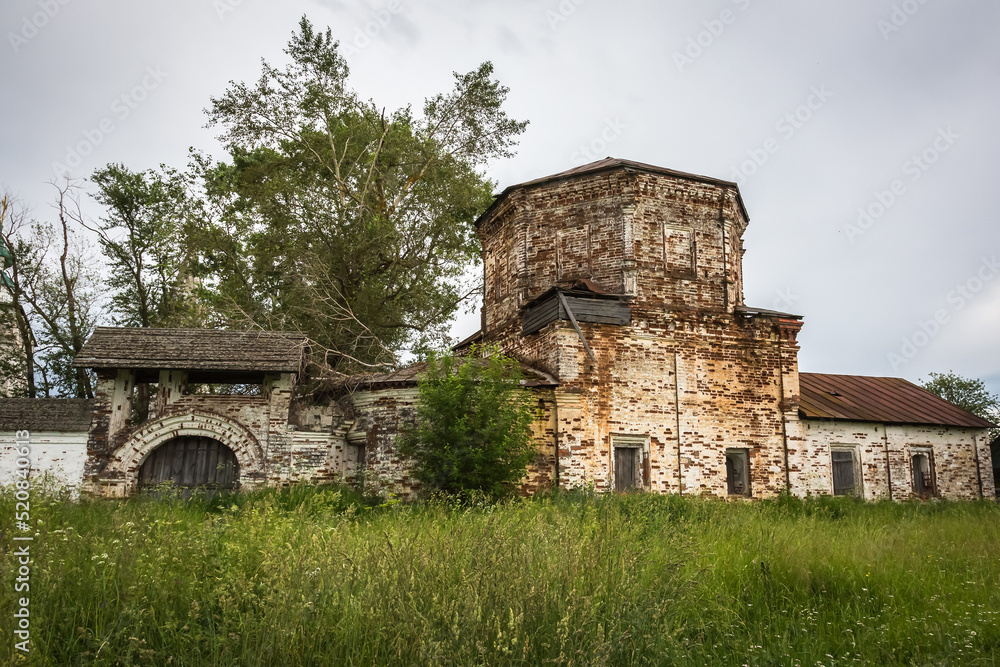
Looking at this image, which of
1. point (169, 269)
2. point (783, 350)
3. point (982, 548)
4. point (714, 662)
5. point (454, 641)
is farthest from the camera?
point (169, 269)

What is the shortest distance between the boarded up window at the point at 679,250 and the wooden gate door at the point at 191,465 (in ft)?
38.6

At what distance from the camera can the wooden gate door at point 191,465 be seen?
1475 centimetres

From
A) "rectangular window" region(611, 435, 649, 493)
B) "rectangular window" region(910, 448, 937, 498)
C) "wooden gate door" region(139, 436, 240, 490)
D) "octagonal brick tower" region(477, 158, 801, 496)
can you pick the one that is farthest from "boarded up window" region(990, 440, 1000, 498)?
"wooden gate door" region(139, 436, 240, 490)

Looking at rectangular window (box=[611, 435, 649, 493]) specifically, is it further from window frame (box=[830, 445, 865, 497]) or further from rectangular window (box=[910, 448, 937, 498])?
rectangular window (box=[910, 448, 937, 498])

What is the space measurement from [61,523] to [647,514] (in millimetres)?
6540

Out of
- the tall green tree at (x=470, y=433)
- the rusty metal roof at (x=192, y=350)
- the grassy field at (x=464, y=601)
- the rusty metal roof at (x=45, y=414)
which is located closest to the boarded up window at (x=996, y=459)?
the tall green tree at (x=470, y=433)

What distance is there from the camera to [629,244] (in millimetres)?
16516

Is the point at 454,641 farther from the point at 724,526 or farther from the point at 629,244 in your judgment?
the point at 629,244

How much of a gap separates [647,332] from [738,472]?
14.2ft

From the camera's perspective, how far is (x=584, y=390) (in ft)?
49.4

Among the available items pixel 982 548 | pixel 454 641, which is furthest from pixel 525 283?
pixel 454 641

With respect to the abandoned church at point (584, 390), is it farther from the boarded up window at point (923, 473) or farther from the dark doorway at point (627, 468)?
the boarded up window at point (923, 473)

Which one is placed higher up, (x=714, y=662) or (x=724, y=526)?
(x=724, y=526)

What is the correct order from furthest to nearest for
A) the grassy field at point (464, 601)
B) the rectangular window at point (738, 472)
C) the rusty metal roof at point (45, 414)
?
the rectangular window at point (738, 472)
the rusty metal roof at point (45, 414)
the grassy field at point (464, 601)
